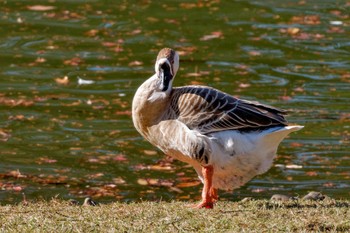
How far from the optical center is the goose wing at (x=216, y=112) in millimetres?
8930

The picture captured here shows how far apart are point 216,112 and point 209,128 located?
193 mm

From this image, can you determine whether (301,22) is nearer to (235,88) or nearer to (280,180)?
(235,88)

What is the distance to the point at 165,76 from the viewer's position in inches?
363

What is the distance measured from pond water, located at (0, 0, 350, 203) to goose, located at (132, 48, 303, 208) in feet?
6.51

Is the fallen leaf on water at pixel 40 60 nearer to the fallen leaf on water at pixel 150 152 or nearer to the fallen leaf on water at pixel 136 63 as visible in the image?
the fallen leaf on water at pixel 136 63

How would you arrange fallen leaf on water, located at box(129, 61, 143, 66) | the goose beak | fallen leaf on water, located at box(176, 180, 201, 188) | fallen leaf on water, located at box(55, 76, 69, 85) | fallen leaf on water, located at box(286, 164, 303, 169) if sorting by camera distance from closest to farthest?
the goose beak < fallen leaf on water, located at box(176, 180, 201, 188) < fallen leaf on water, located at box(286, 164, 303, 169) < fallen leaf on water, located at box(55, 76, 69, 85) < fallen leaf on water, located at box(129, 61, 143, 66)

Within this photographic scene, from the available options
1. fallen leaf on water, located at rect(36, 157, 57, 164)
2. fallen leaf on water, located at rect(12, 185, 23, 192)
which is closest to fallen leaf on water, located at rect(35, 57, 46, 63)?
fallen leaf on water, located at rect(36, 157, 57, 164)

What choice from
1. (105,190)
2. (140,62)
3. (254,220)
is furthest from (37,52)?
(254,220)

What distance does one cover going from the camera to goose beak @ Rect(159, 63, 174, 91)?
9.14 metres

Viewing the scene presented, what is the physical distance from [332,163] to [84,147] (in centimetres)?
325

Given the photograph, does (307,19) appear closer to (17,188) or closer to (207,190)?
(17,188)

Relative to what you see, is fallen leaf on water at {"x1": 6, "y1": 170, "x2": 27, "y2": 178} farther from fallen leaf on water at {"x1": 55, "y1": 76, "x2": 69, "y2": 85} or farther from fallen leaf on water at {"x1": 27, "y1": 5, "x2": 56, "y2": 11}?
fallen leaf on water at {"x1": 27, "y1": 5, "x2": 56, "y2": 11}

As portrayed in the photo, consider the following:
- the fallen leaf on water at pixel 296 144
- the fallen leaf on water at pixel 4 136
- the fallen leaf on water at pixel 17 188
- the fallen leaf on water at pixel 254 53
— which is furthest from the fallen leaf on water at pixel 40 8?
the fallen leaf on water at pixel 17 188

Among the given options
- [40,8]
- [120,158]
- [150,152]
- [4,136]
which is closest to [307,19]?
[40,8]
